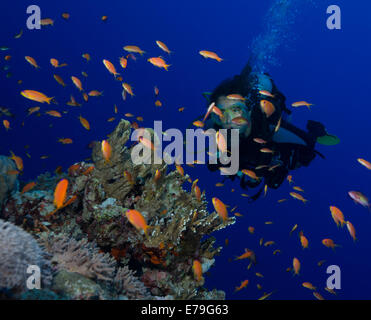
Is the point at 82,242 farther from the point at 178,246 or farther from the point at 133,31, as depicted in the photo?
the point at 133,31

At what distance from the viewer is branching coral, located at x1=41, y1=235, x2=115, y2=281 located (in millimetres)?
2920

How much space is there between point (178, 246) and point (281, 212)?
6050 cm

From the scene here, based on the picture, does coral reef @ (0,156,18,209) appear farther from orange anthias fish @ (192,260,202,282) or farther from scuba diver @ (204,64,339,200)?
scuba diver @ (204,64,339,200)

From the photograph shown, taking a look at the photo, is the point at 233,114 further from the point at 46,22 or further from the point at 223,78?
the point at 223,78

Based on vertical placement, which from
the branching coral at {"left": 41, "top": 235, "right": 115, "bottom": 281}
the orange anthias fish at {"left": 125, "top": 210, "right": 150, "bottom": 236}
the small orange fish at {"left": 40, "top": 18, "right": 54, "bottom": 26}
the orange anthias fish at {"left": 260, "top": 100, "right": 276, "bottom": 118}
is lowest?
the branching coral at {"left": 41, "top": 235, "right": 115, "bottom": 281}

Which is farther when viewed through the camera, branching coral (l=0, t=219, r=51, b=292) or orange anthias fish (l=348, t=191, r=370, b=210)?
orange anthias fish (l=348, t=191, r=370, b=210)

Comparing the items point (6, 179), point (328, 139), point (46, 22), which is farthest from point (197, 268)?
point (46, 22)

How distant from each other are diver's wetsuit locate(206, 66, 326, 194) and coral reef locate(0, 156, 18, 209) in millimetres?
3730

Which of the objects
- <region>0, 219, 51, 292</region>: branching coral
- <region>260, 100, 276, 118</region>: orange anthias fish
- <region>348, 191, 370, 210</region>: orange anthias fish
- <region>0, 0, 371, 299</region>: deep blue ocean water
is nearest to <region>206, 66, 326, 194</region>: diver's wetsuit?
<region>260, 100, 276, 118</region>: orange anthias fish

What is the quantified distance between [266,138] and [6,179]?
456 centimetres

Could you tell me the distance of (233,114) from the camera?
5.04 m
